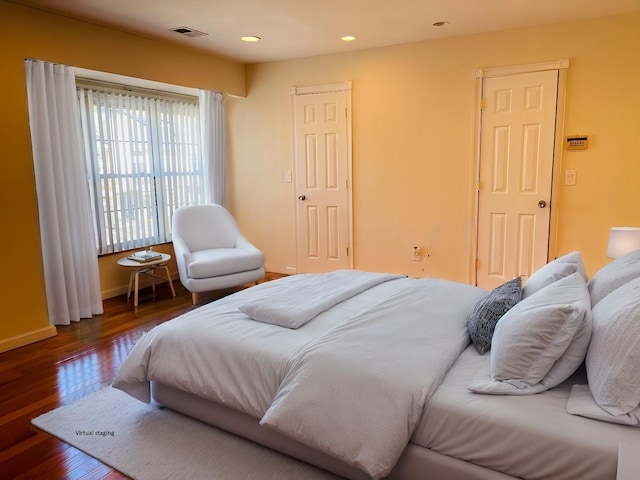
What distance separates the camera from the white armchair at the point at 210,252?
4355mm

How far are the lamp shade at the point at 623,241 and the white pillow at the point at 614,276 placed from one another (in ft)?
2.27

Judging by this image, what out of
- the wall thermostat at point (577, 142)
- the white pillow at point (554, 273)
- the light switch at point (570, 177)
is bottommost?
the white pillow at point (554, 273)

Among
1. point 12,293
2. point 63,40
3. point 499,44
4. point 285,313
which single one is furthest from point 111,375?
point 499,44

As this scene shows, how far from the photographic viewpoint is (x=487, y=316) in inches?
81.9

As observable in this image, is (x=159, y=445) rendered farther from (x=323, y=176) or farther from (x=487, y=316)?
(x=323, y=176)

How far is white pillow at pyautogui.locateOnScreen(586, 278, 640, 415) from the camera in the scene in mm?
1455

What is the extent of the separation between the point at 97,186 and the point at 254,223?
1.91 metres

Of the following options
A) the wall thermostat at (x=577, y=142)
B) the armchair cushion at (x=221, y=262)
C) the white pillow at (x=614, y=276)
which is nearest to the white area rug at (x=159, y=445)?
the white pillow at (x=614, y=276)

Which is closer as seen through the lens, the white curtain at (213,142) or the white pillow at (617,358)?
the white pillow at (617,358)

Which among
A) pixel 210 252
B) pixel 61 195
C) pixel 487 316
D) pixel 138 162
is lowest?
pixel 210 252

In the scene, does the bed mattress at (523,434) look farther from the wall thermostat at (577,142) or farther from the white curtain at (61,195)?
the white curtain at (61,195)

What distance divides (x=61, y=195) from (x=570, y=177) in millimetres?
4373

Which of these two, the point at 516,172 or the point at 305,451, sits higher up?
the point at 516,172

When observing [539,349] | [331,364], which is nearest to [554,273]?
[539,349]
